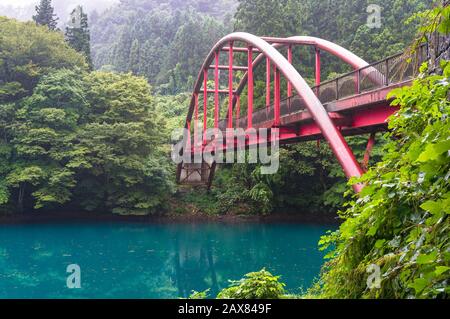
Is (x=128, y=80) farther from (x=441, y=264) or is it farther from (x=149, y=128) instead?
(x=441, y=264)

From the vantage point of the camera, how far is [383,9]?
3350cm

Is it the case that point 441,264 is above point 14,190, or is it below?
above

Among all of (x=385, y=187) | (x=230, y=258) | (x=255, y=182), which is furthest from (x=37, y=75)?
(x=385, y=187)

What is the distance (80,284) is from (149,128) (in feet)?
46.0

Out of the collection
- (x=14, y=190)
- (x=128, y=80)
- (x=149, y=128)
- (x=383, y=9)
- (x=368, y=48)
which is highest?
(x=383, y=9)

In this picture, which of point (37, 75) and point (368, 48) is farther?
point (368, 48)

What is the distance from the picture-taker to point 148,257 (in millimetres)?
15953
